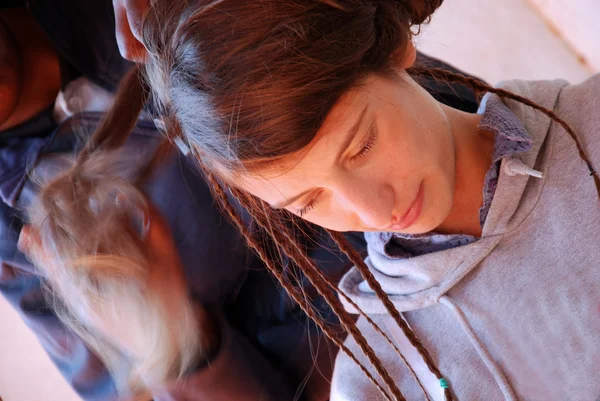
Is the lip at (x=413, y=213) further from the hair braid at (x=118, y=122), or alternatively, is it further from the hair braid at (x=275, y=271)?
the hair braid at (x=118, y=122)

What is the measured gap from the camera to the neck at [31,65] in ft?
3.09

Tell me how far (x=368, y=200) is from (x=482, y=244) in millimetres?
179

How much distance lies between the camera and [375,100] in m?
0.56

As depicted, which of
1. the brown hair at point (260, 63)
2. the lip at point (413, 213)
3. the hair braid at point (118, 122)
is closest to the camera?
the brown hair at point (260, 63)

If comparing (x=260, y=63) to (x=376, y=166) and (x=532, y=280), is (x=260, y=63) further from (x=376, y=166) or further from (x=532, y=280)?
(x=532, y=280)

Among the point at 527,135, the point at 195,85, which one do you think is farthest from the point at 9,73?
the point at 527,135

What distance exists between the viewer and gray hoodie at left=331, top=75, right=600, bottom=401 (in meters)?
0.64

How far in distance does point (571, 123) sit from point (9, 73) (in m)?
0.83

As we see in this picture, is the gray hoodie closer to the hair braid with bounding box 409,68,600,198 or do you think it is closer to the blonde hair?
the hair braid with bounding box 409,68,600,198

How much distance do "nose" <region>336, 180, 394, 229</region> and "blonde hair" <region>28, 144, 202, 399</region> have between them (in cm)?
44

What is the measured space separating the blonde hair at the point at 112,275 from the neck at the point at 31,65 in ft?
0.49

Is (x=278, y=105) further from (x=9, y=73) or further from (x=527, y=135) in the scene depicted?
(x=9, y=73)

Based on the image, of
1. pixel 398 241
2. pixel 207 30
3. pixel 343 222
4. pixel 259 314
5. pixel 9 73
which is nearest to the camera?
pixel 207 30

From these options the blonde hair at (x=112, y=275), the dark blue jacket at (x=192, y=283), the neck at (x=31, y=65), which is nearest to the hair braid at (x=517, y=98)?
the dark blue jacket at (x=192, y=283)
